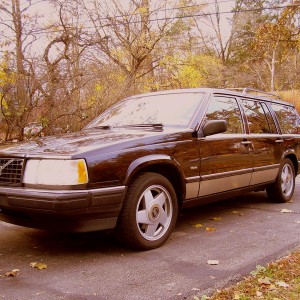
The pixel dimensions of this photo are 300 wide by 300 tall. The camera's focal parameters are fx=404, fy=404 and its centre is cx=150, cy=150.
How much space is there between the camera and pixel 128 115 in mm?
5230

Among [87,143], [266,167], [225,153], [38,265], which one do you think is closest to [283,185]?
[266,167]

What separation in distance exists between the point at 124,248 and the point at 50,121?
678 centimetres

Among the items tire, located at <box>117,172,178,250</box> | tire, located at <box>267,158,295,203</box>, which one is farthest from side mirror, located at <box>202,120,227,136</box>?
tire, located at <box>267,158,295,203</box>

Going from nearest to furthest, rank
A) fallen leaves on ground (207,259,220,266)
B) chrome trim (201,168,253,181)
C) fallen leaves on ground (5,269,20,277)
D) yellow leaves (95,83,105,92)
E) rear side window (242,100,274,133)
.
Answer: fallen leaves on ground (5,269,20,277)
fallen leaves on ground (207,259,220,266)
chrome trim (201,168,253,181)
rear side window (242,100,274,133)
yellow leaves (95,83,105,92)

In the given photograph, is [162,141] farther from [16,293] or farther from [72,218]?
[16,293]

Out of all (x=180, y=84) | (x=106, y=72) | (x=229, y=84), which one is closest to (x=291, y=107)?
(x=106, y=72)

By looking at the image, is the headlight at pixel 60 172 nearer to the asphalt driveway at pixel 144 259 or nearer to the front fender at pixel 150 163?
the front fender at pixel 150 163

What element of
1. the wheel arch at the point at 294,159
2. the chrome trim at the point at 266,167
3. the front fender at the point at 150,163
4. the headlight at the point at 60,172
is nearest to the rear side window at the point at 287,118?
the wheel arch at the point at 294,159

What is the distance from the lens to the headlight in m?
3.43

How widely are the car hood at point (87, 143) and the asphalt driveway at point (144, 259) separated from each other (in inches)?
38.9

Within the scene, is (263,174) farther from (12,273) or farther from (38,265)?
(12,273)

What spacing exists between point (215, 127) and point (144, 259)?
5.51 feet

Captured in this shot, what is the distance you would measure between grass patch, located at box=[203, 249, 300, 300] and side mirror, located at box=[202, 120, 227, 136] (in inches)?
64.0

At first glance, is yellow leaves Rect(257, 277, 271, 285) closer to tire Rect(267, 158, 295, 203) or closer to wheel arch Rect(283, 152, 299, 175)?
tire Rect(267, 158, 295, 203)
